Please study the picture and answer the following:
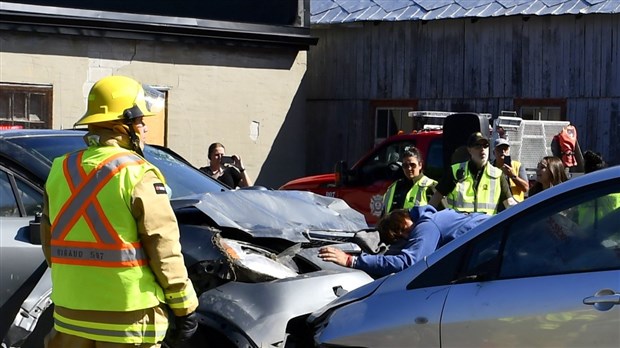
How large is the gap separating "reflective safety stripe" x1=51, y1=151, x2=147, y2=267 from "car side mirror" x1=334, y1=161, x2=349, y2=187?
8.12m

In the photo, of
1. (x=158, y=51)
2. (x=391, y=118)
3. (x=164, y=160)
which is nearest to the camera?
(x=164, y=160)

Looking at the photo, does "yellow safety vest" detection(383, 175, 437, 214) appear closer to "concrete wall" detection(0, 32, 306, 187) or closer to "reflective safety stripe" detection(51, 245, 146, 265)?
"reflective safety stripe" detection(51, 245, 146, 265)

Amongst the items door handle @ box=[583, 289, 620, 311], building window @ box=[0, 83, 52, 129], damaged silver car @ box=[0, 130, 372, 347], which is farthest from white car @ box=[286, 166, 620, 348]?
building window @ box=[0, 83, 52, 129]

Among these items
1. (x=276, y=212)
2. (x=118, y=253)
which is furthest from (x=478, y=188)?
(x=118, y=253)

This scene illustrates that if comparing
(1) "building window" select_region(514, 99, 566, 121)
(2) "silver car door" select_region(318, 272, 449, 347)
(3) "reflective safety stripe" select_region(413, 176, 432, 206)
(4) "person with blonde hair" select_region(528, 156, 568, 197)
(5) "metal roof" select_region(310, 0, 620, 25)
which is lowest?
(2) "silver car door" select_region(318, 272, 449, 347)

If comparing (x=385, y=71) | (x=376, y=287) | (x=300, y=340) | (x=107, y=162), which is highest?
(x=385, y=71)

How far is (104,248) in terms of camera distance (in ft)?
15.0

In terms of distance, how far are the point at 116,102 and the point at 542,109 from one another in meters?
13.7

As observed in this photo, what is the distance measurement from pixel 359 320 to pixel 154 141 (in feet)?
40.9

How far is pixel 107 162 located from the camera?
460cm

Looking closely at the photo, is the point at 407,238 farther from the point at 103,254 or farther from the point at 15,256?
the point at 103,254

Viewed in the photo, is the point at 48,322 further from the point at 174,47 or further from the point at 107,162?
the point at 174,47

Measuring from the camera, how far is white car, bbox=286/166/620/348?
470cm

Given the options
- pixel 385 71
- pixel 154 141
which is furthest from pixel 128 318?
pixel 385 71
